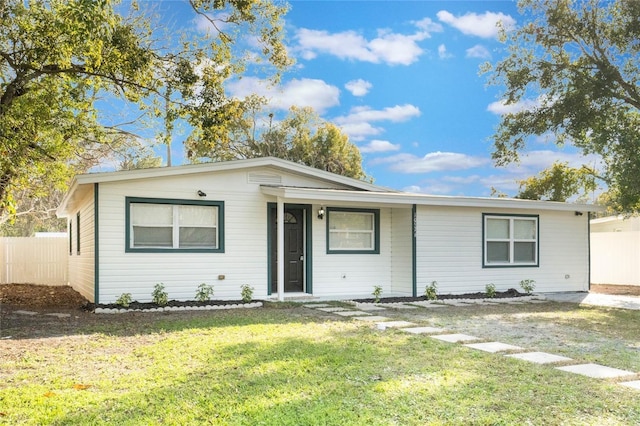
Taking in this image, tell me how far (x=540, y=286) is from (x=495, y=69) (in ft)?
21.2

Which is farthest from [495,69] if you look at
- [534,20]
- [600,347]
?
[600,347]

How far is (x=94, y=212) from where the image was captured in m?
10.5

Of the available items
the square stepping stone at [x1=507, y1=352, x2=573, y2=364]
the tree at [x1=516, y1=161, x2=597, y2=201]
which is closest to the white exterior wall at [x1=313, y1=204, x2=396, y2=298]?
the square stepping stone at [x1=507, y1=352, x2=573, y2=364]

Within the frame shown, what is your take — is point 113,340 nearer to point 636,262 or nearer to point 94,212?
point 94,212

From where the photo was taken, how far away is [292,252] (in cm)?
1240

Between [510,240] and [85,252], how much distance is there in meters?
10.5

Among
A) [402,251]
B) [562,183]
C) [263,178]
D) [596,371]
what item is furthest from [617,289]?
[596,371]

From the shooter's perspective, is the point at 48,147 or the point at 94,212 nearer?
the point at 94,212

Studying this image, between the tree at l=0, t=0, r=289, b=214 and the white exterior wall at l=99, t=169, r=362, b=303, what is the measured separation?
1554mm

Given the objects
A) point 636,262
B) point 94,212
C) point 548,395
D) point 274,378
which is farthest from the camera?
point 636,262

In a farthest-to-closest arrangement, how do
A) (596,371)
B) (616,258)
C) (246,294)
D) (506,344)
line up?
(616,258) < (246,294) < (506,344) < (596,371)

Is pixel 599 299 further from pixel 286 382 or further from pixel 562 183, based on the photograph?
pixel 286 382

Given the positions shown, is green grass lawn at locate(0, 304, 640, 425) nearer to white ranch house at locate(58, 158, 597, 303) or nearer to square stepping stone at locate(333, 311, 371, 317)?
square stepping stone at locate(333, 311, 371, 317)

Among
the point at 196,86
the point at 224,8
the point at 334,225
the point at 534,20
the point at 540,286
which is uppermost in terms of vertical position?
the point at 534,20
